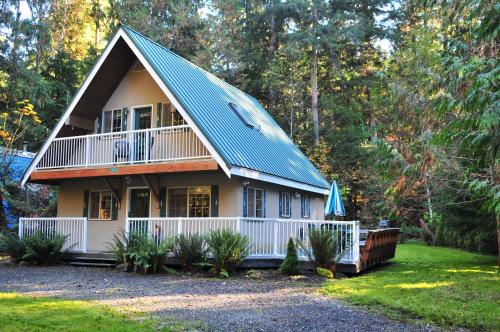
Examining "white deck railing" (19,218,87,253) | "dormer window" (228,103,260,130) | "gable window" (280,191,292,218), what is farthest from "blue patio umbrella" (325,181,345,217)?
"white deck railing" (19,218,87,253)

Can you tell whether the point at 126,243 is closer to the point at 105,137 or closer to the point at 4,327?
the point at 105,137

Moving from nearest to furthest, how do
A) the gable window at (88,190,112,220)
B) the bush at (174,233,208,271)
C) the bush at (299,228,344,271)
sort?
the bush at (299,228,344,271) → the bush at (174,233,208,271) → the gable window at (88,190,112,220)

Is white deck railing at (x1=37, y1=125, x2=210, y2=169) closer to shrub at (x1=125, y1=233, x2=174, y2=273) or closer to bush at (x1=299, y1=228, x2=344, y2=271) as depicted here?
shrub at (x1=125, y1=233, x2=174, y2=273)

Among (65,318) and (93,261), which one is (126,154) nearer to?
(93,261)

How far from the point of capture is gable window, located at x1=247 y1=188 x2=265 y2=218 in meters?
15.9

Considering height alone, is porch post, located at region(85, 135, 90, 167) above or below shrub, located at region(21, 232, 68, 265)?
above

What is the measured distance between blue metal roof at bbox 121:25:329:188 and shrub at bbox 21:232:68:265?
5.80 m

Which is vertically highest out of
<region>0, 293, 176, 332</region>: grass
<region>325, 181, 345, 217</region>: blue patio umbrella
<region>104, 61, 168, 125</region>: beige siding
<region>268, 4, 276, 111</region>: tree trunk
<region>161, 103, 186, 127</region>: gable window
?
<region>268, 4, 276, 111</region>: tree trunk

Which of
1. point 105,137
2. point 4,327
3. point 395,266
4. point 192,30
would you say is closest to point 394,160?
point 395,266

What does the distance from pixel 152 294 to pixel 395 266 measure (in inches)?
359

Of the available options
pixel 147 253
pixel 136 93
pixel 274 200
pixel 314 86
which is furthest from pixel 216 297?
pixel 314 86

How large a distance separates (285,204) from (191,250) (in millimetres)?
5928

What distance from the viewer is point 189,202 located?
16016mm

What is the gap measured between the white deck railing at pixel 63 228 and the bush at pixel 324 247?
749cm
